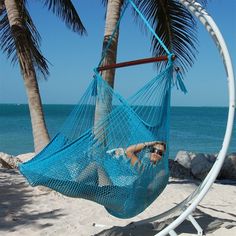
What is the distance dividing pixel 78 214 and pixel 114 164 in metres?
1.34

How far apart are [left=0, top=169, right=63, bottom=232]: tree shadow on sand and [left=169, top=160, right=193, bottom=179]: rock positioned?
2.98m

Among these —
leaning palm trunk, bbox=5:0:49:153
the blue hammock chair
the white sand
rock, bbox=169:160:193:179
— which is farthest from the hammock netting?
rock, bbox=169:160:193:179

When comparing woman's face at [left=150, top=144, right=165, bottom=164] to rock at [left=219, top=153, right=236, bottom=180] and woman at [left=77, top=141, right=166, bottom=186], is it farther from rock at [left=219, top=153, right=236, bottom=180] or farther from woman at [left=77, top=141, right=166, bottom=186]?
rock at [left=219, top=153, right=236, bottom=180]

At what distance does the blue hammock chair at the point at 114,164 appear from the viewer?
340 cm

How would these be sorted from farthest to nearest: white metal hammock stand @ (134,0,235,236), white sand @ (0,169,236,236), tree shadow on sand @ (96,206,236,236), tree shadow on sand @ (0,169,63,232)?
tree shadow on sand @ (0,169,63,232)
white sand @ (0,169,236,236)
tree shadow on sand @ (96,206,236,236)
white metal hammock stand @ (134,0,235,236)

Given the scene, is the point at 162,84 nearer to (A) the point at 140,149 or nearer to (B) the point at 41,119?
(A) the point at 140,149

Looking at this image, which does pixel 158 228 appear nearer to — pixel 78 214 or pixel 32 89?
pixel 78 214

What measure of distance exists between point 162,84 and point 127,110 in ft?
1.08

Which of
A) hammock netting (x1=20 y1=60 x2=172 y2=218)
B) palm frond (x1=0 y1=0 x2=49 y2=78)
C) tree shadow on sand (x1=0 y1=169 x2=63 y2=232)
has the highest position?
palm frond (x1=0 y1=0 x2=49 y2=78)

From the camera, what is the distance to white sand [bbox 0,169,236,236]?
401 centimetres

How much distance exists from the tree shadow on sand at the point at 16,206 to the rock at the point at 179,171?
9.78 feet

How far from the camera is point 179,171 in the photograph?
8.29 m

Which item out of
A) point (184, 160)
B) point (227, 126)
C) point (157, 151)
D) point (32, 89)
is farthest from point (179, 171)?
point (227, 126)

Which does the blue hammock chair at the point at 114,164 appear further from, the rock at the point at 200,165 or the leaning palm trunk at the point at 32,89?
the rock at the point at 200,165
